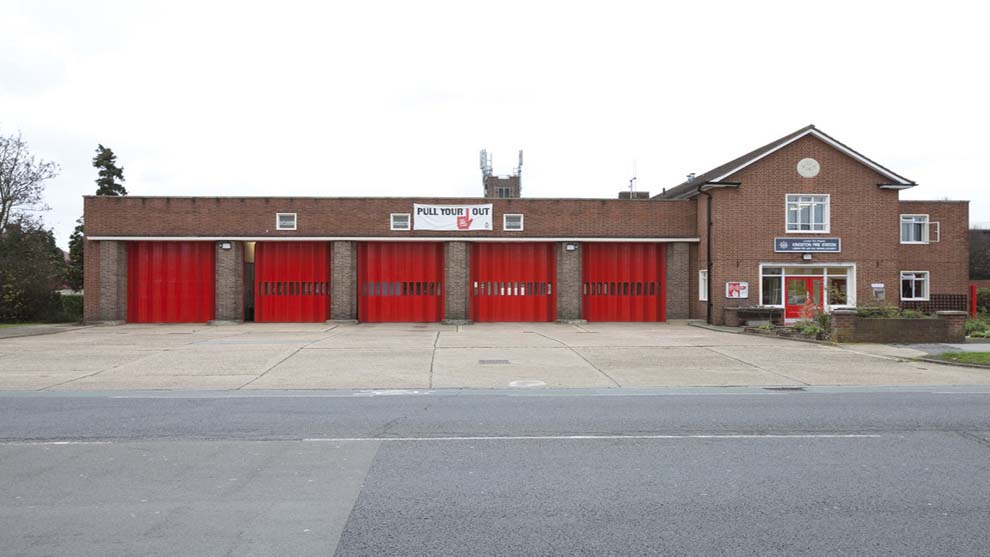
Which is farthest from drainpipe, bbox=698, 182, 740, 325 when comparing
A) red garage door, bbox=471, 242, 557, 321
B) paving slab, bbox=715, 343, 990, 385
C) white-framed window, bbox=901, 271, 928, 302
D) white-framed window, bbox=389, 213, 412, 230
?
white-framed window, bbox=389, 213, 412, 230

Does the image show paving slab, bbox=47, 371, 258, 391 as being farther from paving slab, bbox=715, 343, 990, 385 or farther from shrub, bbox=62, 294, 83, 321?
shrub, bbox=62, 294, 83, 321

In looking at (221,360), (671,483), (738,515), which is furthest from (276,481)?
(221,360)

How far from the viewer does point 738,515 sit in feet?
17.8

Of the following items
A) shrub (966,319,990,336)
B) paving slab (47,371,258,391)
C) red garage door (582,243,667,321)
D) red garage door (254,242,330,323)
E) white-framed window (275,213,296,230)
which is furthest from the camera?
red garage door (582,243,667,321)

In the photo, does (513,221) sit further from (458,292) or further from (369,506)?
(369,506)

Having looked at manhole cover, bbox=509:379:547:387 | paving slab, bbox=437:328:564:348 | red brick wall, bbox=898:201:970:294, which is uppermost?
red brick wall, bbox=898:201:970:294

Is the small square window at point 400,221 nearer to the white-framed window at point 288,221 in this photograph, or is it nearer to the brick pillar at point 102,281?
the white-framed window at point 288,221

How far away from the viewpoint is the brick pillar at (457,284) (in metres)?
29.8

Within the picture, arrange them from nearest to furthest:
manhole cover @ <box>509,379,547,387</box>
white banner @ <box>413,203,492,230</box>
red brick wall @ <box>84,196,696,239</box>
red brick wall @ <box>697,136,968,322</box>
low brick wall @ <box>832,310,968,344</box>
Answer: manhole cover @ <box>509,379,547,387</box>
low brick wall @ <box>832,310,968,344</box>
red brick wall @ <box>697,136,968,322</box>
red brick wall @ <box>84,196,696,239</box>
white banner @ <box>413,203,492,230</box>

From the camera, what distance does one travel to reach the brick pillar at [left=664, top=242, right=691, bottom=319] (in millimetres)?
30750

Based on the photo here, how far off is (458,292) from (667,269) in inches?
357

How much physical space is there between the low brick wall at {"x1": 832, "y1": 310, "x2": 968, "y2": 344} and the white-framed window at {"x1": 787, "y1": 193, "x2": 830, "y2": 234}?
8586mm

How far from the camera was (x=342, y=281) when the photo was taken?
29672 mm

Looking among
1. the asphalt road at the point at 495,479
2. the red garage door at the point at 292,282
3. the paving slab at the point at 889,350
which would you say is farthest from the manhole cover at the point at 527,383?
the red garage door at the point at 292,282
